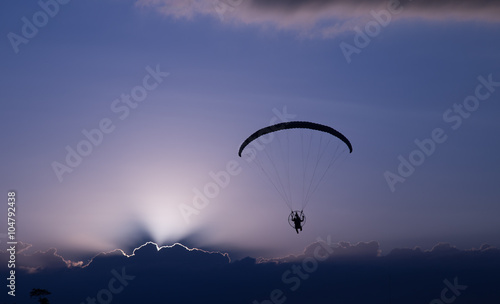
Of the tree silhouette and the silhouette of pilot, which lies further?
the tree silhouette

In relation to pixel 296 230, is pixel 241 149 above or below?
above

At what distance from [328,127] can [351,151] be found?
4460mm

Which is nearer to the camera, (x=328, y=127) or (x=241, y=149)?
(x=328, y=127)

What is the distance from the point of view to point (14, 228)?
51.6 metres

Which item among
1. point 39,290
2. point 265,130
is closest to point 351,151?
point 265,130

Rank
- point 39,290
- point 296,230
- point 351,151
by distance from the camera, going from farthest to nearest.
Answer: point 39,290 < point 351,151 < point 296,230

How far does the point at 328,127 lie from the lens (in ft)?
158

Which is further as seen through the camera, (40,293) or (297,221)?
(40,293)

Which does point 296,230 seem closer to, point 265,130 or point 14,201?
point 265,130

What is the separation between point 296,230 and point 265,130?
9.43 m

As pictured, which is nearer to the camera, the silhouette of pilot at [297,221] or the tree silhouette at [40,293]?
the silhouette of pilot at [297,221]

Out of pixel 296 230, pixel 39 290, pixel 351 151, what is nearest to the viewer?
pixel 296 230

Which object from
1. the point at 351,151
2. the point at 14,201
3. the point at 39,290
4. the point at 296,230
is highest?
the point at 39,290

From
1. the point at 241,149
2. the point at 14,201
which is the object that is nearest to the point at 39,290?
the point at 14,201
